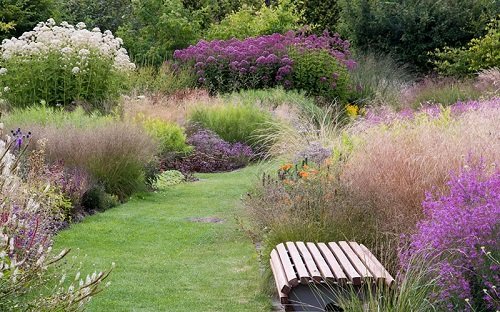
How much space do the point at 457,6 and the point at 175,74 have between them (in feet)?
32.1

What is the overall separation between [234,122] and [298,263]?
10330mm

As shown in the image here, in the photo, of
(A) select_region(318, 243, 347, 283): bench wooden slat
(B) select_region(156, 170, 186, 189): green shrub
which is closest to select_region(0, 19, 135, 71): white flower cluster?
(B) select_region(156, 170, 186, 189): green shrub

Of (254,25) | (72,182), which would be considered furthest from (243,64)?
(72,182)

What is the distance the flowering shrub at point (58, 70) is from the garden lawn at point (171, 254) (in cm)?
404

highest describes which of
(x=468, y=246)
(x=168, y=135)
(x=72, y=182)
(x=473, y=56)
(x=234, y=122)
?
(x=468, y=246)

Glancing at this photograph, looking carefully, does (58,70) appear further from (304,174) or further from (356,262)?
(356,262)

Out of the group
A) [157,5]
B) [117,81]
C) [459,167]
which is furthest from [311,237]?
[157,5]

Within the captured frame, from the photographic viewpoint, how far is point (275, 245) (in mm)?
6676

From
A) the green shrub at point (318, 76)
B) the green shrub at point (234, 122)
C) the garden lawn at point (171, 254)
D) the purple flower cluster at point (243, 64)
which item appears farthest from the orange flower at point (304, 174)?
the green shrub at point (318, 76)

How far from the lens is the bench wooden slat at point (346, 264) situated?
506 cm

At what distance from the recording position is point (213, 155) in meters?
14.5

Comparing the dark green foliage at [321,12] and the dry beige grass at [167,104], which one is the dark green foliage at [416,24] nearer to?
the dark green foliage at [321,12]

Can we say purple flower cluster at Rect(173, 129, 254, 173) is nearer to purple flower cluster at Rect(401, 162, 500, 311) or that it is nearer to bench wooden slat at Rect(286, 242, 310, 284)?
bench wooden slat at Rect(286, 242, 310, 284)

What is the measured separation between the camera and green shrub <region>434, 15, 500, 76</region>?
827 inches
